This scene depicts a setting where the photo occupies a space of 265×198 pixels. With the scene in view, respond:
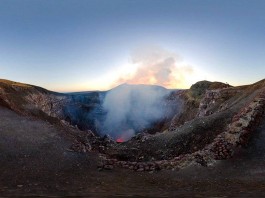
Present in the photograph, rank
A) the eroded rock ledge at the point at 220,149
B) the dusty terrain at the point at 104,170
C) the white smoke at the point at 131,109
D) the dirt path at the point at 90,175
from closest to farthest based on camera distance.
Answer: the dirt path at the point at 90,175, the dusty terrain at the point at 104,170, the eroded rock ledge at the point at 220,149, the white smoke at the point at 131,109

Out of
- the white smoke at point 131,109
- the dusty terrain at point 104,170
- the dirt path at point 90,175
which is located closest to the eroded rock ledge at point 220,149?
the dusty terrain at point 104,170

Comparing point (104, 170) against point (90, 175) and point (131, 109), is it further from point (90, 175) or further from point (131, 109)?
point (131, 109)

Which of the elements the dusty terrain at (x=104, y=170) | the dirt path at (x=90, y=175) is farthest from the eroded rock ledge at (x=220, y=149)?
the dirt path at (x=90, y=175)

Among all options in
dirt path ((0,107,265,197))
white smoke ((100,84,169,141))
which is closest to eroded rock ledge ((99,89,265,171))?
dirt path ((0,107,265,197))

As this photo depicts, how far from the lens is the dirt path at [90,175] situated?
2258 cm

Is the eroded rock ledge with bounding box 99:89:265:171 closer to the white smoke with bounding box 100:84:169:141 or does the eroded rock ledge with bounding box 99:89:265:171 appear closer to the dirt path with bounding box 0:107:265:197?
the dirt path with bounding box 0:107:265:197

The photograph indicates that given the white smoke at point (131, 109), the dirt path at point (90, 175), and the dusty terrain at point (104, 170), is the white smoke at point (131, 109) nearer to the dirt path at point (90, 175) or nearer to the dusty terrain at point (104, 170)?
the dusty terrain at point (104, 170)

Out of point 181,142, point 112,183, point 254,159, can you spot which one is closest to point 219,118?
point 181,142

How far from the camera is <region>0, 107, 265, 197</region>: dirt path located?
22578 mm

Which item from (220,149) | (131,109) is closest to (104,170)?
(220,149)

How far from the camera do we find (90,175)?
2702cm

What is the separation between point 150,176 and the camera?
92.5 ft

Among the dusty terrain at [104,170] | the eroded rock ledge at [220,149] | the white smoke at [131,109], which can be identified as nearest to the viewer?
the dusty terrain at [104,170]

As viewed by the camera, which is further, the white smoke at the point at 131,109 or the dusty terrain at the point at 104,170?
the white smoke at the point at 131,109
